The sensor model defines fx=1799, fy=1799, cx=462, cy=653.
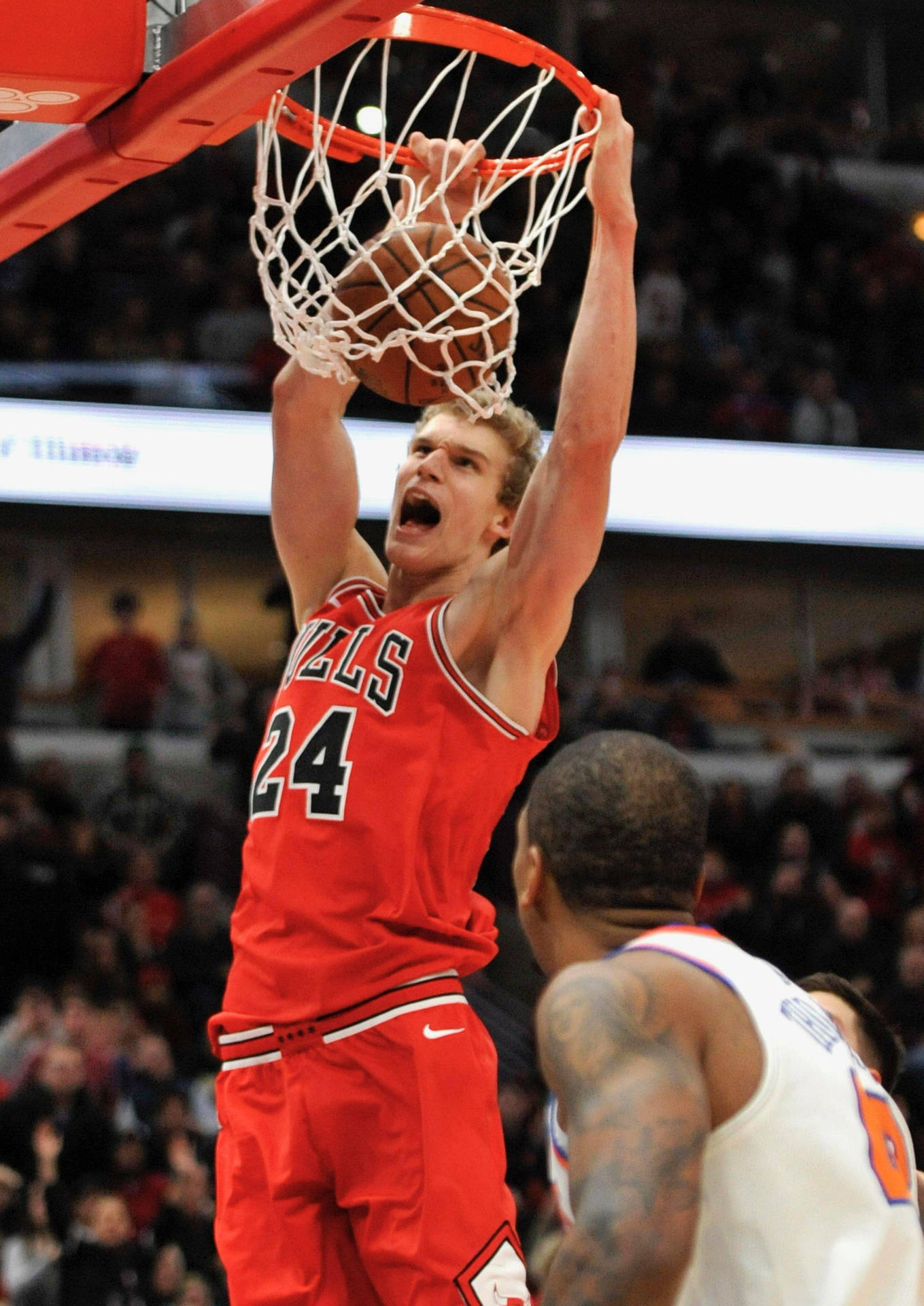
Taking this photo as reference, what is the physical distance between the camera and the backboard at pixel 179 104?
8.68 feet

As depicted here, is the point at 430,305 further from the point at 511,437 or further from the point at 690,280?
the point at 690,280

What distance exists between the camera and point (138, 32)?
2854 millimetres

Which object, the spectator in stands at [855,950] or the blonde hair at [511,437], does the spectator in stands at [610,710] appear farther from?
the blonde hair at [511,437]

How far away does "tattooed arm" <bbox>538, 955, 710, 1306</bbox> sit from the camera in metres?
1.93

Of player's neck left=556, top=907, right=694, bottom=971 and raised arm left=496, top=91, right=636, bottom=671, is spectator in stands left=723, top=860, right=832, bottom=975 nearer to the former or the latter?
raised arm left=496, top=91, right=636, bottom=671

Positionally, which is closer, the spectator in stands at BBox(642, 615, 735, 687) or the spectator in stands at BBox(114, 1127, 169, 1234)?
the spectator in stands at BBox(114, 1127, 169, 1234)

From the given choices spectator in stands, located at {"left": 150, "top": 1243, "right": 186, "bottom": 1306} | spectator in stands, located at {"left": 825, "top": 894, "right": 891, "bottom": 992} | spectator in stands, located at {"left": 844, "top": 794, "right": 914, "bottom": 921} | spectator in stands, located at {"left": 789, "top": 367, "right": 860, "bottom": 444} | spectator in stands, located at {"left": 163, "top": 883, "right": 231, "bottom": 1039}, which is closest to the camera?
spectator in stands, located at {"left": 150, "top": 1243, "right": 186, "bottom": 1306}

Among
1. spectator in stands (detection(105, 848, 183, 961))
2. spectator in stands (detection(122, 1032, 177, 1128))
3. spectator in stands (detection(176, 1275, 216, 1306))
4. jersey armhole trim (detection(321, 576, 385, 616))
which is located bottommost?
spectator in stands (detection(176, 1275, 216, 1306))

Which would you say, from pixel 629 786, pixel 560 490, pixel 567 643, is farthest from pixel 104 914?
pixel 629 786

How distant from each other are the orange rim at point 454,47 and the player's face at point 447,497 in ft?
1.93

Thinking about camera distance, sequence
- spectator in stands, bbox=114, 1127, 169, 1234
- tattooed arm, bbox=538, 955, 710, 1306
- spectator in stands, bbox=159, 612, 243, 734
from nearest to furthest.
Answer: tattooed arm, bbox=538, 955, 710, 1306
spectator in stands, bbox=114, 1127, 169, 1234
spectator in stands, bbox=159, 612, 243, 734

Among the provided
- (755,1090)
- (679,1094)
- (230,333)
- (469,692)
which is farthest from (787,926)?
(679,1094)

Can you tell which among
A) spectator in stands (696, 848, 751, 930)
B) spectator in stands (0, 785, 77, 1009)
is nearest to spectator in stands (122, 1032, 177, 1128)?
spectator in stands (0, 785, 77, 1009)

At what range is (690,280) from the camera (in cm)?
1444
